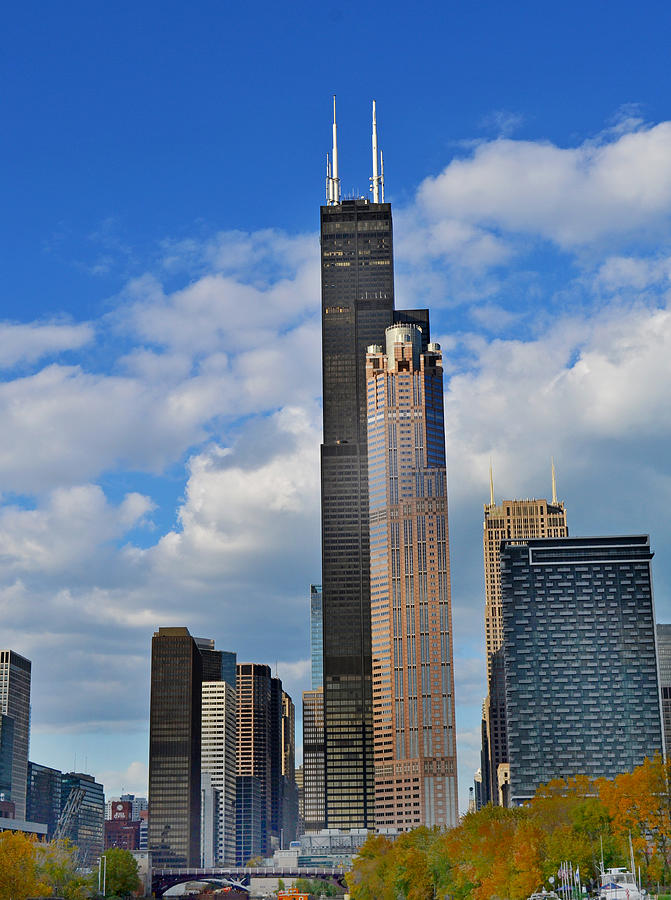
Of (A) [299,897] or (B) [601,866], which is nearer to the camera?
(B) [601,866]

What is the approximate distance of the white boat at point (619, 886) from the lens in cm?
11788

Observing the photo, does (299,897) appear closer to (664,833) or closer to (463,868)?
(463,868)

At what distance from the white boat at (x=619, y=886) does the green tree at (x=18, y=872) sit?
6179 centimetres

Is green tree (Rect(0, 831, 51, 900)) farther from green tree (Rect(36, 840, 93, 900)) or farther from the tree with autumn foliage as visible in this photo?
the tree with autumn foliage

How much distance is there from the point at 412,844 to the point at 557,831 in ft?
191

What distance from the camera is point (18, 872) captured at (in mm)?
139750

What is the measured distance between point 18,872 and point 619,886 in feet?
213

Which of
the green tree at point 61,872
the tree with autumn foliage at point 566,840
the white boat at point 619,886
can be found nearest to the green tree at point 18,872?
the green tree at point 61,872

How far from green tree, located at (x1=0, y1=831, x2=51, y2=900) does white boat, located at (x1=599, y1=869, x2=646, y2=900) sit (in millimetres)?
61787

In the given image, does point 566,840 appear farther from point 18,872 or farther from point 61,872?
point 61,872

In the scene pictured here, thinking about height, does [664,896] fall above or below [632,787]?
below

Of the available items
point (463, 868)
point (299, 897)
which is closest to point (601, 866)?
point (463, 868)

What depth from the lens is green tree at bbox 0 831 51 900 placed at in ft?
441

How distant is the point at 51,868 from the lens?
163375 mm
